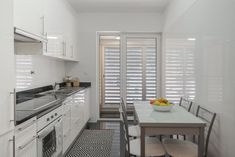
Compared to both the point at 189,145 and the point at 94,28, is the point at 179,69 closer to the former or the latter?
the point at 189,145

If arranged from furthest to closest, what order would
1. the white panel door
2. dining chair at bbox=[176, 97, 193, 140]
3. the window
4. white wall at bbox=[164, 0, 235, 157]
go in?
the window
dining chair at bbox=[176, 97, 193, 140]
white wall at bbox=[164, 0, 235, 157]
the white panel door

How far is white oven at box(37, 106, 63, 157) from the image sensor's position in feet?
6.52

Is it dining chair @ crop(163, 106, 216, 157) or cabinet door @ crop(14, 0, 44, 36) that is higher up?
cabinet door @ crop(14, 0, 44, 36)

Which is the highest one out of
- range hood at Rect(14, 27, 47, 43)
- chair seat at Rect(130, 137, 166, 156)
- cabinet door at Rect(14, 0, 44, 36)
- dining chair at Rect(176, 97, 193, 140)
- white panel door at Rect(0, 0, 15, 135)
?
cabinet door at Rect(14, 0, 44, 36)

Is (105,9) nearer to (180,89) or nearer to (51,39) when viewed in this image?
(51,39)

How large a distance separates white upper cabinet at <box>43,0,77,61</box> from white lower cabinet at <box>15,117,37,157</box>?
44.5 inches

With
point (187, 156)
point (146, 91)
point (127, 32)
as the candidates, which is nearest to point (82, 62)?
point (127, 32)

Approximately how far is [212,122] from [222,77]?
1.47 ft

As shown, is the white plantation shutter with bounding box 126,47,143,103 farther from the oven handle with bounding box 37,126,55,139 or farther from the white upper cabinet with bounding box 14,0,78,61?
the oven handle with bounding box 37,126,55,139

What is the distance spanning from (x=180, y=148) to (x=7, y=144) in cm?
165

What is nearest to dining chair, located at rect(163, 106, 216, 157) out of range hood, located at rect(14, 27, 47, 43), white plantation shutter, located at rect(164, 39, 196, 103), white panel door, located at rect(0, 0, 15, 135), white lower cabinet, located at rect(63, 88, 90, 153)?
white plantation shutter, located at rect(164, 39, 196, 103)

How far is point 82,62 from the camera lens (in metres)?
4.88

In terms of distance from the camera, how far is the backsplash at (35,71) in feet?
9.04

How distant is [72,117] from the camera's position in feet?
10.5
